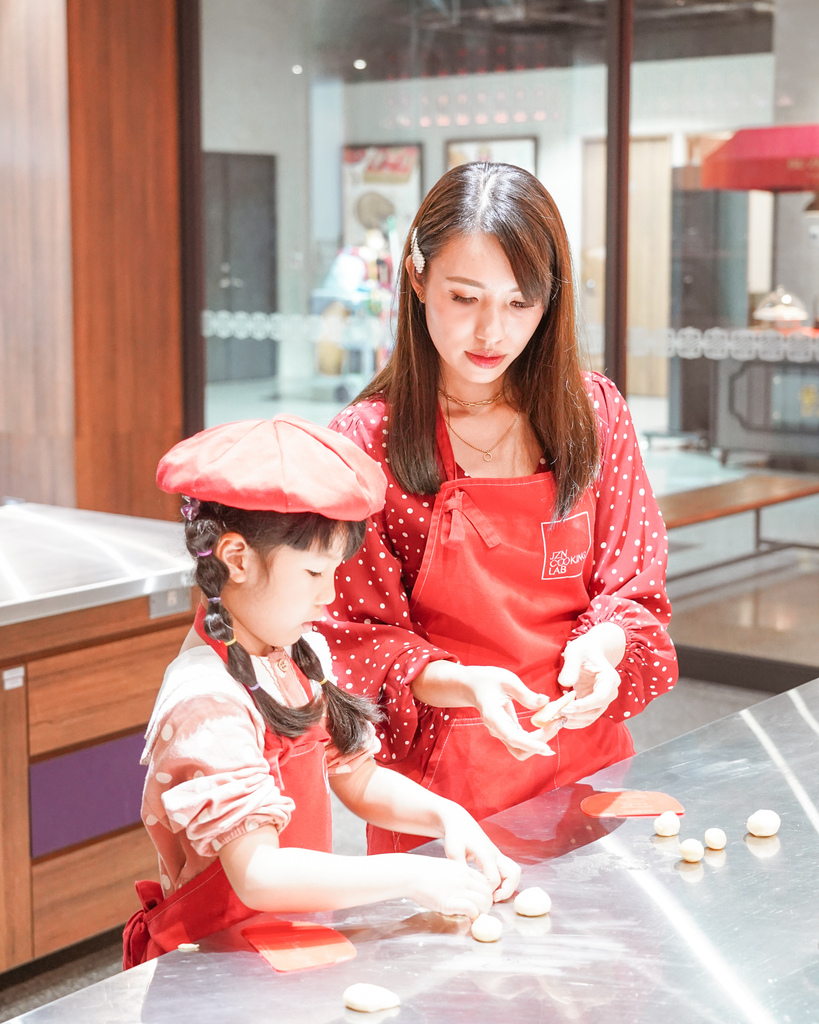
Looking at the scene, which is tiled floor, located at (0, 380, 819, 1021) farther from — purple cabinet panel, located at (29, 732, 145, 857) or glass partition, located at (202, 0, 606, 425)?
purple cabinet panel, located at (29, 732, 145, 857)

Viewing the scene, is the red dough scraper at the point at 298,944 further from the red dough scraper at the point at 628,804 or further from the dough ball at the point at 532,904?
the red dough scraper at the point at 628,804

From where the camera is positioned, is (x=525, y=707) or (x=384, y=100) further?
(x=384, y=100)

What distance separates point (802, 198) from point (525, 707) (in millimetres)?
3116

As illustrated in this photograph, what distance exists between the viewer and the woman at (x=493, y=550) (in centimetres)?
136

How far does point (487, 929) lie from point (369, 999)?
0.15m

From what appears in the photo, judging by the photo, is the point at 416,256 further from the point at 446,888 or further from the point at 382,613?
the point at 446,888

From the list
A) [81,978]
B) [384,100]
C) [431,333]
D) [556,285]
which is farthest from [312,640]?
[384,100]

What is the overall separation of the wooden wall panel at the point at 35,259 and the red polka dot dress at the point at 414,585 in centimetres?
307

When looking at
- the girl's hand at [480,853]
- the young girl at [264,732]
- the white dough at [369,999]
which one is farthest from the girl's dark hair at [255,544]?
the white dough at [369,999]

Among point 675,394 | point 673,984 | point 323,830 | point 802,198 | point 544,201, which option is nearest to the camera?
point 673,984

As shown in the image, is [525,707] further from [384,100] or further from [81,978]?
[384,100]

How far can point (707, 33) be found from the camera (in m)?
4.14

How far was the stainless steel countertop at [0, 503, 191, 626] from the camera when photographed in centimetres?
237

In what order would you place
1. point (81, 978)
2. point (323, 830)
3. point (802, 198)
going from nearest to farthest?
point (323, 830)
point (81, 978)
point (802, 198)
